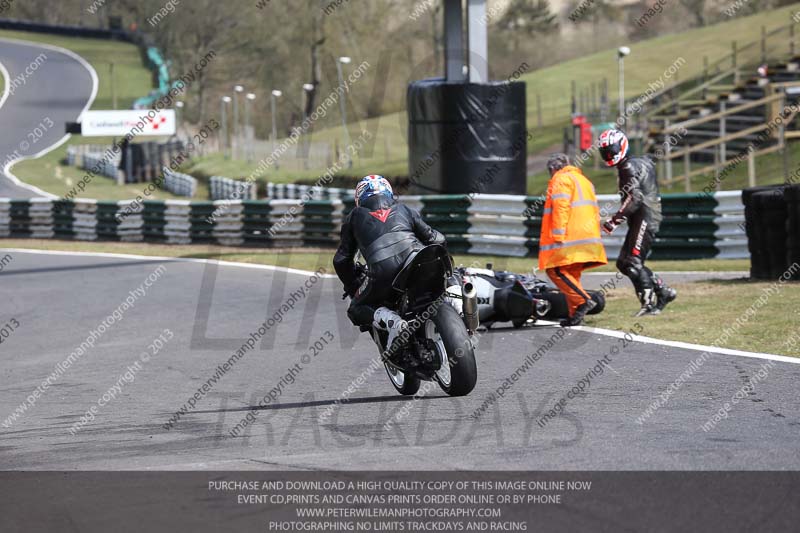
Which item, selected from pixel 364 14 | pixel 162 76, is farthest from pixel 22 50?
pixel 364 14

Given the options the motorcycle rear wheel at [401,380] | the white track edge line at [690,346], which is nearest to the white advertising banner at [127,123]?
the white track edge line at [690,346]

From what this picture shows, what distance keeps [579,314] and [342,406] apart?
399 centimetres

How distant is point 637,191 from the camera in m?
12.1

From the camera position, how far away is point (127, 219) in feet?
90.6

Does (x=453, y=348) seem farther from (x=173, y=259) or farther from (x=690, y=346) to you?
(x=173, y=259)

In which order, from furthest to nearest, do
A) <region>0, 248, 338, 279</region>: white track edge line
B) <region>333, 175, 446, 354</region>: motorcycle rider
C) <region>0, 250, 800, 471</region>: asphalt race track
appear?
<region>0, 248, 338, 279</region>: white track edge line
<region>333, 175, 446, 354</region>: motorcycle rider
<region>0, 250, 800, 471</region>: asphalt race track

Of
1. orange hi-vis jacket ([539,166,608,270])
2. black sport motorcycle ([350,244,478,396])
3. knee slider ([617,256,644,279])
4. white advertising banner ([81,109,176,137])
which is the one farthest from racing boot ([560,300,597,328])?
white advertising banner ([81,109,176,137])

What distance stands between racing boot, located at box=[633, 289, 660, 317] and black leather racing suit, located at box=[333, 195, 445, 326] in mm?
4170

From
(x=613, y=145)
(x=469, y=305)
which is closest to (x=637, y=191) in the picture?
(x=613, y=145)

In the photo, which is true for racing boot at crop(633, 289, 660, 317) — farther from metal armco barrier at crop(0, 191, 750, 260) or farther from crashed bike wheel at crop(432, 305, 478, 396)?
metal armco barrier at crop(0, 191, 750, 260)

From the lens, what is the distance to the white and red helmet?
39.2ft

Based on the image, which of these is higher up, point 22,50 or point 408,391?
point 22,50
